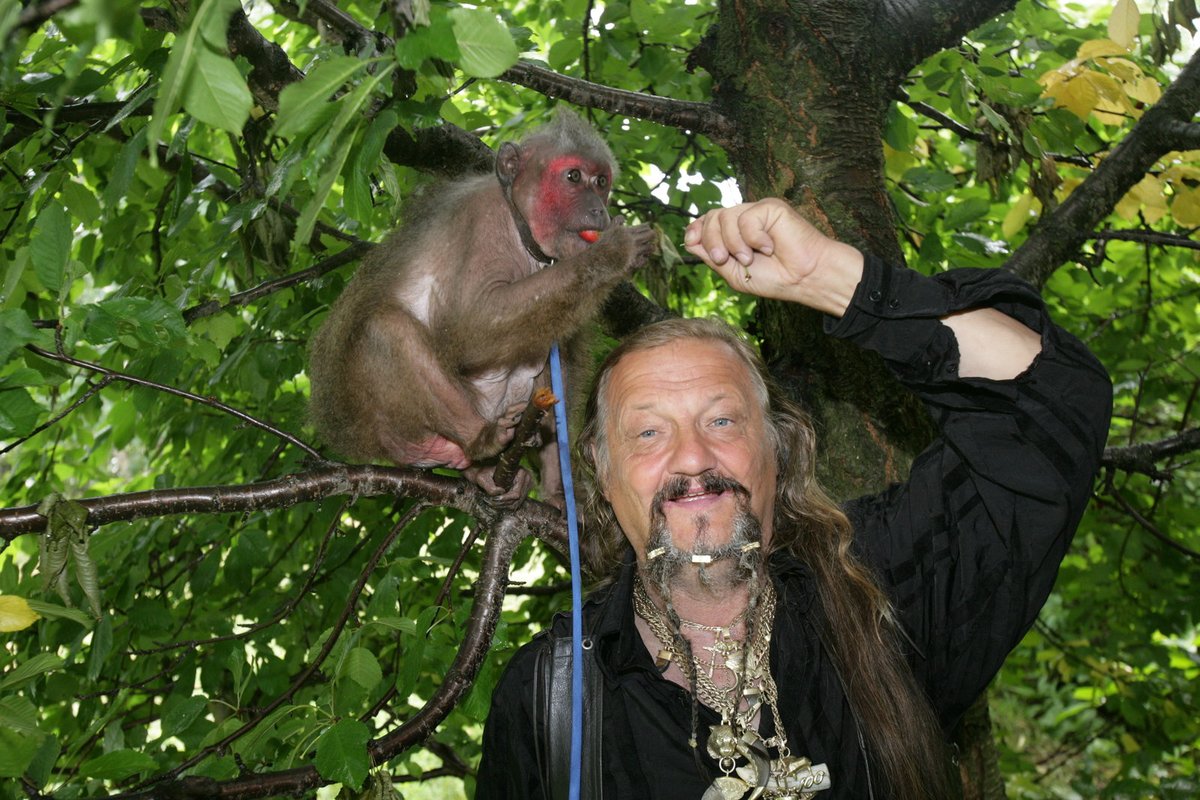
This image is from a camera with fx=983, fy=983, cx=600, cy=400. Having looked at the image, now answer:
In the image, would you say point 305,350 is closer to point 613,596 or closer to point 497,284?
point 497,284

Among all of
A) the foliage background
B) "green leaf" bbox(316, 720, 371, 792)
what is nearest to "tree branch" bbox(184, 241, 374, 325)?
the foliage background

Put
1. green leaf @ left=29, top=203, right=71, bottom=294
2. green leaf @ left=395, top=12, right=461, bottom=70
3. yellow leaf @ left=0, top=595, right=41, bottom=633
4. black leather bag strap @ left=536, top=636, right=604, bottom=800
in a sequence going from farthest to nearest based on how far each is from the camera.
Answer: black leather bag strap @ left=536, top=636, right=604, bottom=800, green leaf @ left=29, top=203, right=71, bottom=294, yellow leaf @ left=0, top=595, right=41, bottom=633, green leaf @ left=395, top=12, right=461, bottom=70

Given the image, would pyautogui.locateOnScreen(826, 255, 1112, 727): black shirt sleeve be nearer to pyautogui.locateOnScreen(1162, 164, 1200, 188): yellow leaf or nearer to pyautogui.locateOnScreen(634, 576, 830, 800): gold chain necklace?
pyautogui.locateOnScreen(634, 576, 830, 800): gold chain necklace

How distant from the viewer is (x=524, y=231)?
12.9ft

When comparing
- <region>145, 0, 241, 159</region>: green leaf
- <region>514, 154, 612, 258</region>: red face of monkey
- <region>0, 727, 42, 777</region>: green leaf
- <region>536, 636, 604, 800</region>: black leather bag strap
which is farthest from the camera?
<region>514, 154, 612, 258</region>: red face of monkey

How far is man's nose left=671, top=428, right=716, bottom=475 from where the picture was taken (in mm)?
2438

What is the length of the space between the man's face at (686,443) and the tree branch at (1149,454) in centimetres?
152

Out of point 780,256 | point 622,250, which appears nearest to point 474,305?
point 622,250

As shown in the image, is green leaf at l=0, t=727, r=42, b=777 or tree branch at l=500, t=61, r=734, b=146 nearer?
green leaf at l=0, t=727, r=42, b=777

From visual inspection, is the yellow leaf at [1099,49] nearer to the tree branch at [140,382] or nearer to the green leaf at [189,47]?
the tree branch at [140,382]

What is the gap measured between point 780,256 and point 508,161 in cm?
181

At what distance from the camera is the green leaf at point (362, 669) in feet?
8.07

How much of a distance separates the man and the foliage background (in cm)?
54

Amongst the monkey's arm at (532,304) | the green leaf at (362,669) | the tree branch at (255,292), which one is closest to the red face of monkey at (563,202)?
the monkey's arm at (532,304)
